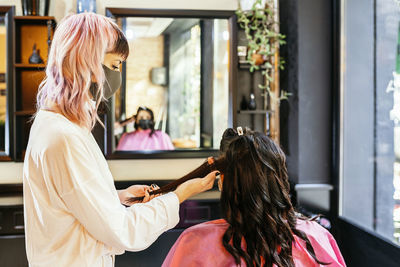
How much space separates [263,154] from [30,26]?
7.54 feet

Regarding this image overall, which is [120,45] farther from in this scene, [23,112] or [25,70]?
[25,70]

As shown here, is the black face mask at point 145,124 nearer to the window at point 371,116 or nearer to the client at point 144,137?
the client at point 144,137

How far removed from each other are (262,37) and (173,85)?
0.82m

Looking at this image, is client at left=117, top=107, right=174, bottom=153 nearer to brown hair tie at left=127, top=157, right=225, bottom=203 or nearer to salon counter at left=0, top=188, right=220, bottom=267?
salon counter at left=0, top=188, right=220, bottom=267

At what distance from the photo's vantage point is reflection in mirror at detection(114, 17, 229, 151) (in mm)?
2641

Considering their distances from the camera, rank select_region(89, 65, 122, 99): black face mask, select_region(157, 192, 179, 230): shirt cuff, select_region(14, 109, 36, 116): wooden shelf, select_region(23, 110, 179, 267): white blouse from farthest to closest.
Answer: select_region(14, 109, 36, 116): wooden shelf < select_region(89, 65, 122, 99): black face mask < select_region(157, 192, 179, 230): shirt cuff < select_region(23, 110, 179, 267): white blouse

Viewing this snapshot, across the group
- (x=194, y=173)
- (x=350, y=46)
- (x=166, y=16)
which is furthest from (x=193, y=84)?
(x=194, y=173)

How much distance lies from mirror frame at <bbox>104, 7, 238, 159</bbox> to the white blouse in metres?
1.74

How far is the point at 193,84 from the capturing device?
8.95 ft

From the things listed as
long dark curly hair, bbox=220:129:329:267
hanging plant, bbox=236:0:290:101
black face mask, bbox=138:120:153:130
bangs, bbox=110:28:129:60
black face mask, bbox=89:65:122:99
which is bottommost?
long dark curly hair, bbox=220:129:329:267

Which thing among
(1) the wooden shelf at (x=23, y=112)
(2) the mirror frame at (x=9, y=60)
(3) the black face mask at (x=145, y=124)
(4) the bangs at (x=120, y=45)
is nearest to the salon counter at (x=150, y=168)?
(3) the black face mask at (x=145, y=124)

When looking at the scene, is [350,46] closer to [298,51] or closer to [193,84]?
[298,51]

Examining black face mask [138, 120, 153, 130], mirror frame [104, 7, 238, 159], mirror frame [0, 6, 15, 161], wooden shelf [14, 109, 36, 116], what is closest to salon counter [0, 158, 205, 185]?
mirror frame [104, 7, 238, 159]

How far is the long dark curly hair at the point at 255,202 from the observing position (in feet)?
3.68
